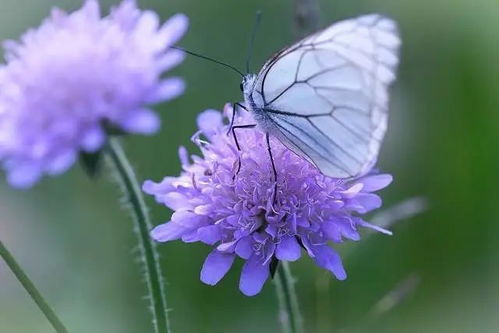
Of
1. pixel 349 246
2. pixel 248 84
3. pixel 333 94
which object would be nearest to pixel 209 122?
pixel 248 84

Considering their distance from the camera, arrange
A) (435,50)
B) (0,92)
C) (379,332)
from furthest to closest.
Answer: (435,50) < (379,332) < (0,92)

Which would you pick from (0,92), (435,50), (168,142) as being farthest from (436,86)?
(0,92)

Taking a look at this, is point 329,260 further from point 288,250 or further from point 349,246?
point 349,246

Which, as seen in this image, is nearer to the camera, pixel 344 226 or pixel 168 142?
pixel 344 226

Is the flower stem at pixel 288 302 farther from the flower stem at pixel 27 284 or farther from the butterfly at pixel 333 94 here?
the flower stem at pixel 27 284

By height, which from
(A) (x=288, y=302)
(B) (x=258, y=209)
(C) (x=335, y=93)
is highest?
(C) (x=335, y=93)

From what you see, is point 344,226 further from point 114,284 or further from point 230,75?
point 230,75

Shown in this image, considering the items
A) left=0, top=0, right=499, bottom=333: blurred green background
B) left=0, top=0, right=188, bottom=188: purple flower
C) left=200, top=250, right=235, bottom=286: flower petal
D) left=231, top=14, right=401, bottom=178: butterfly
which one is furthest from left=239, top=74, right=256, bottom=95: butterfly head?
left=0, top=0, right=499, bottom=333: blurred green background
